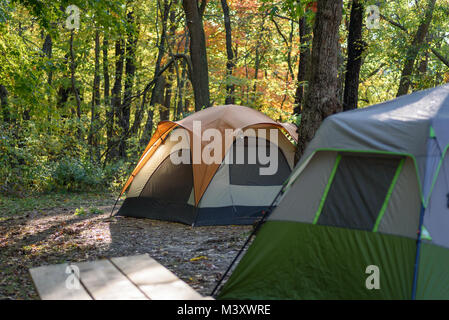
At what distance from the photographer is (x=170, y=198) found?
8156 mm

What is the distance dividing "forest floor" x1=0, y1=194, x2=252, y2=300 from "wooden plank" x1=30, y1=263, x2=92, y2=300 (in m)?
1.77

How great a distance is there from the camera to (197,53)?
11914mm

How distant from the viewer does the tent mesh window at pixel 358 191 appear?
3762 millimetres

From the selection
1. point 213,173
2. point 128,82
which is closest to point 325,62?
point 213,173

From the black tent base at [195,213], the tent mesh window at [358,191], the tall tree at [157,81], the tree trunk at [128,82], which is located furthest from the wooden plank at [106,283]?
the tree trunk at [128,82]

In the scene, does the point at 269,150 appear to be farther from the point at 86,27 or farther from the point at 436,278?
the point at 86,27

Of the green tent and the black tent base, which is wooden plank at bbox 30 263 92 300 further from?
the black tent base

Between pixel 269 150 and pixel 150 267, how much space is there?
551 centimetres

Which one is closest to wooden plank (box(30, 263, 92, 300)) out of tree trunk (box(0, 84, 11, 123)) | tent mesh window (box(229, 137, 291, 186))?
tent mesh window (box(229, 137, 291, 186))

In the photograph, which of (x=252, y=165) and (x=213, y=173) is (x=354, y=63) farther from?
(x=213, y=173)

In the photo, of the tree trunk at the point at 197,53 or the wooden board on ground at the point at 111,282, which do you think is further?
the tree trunk at the point at 197,53

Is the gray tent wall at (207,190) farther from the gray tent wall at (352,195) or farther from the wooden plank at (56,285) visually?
the wooden plank at (56,285)

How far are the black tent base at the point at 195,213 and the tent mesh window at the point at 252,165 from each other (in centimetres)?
47
